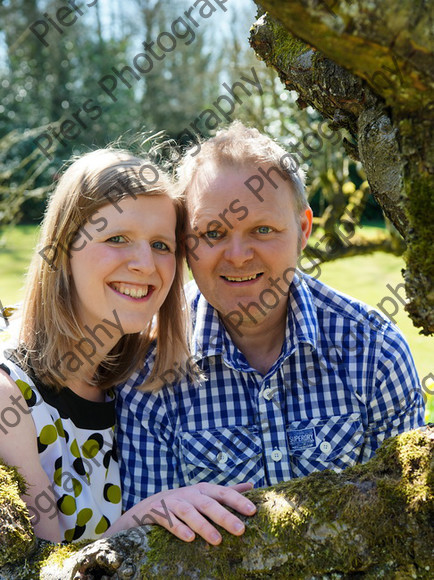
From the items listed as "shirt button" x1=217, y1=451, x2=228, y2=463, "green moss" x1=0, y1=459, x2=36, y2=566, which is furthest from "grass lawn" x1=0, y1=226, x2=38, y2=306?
"green moss" x1=0, y1=459, x2=36, y2=566

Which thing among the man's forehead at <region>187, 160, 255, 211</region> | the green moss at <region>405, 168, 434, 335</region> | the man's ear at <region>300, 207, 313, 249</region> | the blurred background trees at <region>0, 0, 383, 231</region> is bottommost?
the green moss at <region>405, 168, 434, 335</region>

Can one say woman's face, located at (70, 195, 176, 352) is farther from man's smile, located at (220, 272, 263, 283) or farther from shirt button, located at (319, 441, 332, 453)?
shirt button, located at (319, 441, 332, 453)

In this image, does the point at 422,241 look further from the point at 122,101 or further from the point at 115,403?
the point at 122,101

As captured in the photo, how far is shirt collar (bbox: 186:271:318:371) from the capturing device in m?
2.38

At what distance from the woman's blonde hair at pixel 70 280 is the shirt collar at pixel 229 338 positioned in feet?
0.29

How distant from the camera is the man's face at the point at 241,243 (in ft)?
7.88

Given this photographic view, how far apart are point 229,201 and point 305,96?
67 cm

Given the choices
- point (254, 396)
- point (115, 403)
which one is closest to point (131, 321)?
point (115, 403)

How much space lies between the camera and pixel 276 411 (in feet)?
7.57

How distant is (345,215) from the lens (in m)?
5.84

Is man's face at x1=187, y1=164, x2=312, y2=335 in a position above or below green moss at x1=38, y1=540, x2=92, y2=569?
above

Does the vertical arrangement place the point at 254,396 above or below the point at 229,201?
below

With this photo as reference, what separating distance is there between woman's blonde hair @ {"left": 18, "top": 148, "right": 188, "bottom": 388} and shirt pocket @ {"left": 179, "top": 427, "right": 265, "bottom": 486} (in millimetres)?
264

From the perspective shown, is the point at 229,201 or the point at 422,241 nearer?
the point at 422,241
